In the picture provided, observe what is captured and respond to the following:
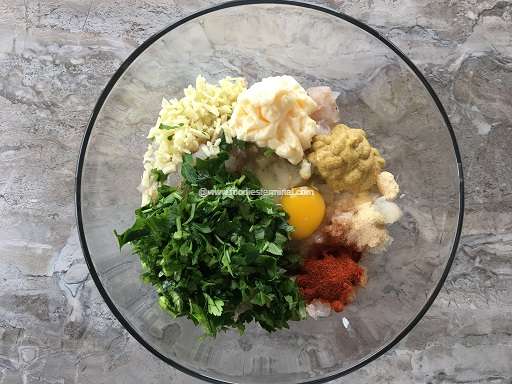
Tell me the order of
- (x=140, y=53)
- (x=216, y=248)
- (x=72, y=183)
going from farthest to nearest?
(x=72, y=183) < (x=140, y=53) < (x=216, y=248)

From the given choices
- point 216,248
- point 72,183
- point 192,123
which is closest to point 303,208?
point 216,248

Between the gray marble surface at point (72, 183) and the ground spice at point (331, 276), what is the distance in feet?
1.71

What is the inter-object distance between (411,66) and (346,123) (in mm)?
283

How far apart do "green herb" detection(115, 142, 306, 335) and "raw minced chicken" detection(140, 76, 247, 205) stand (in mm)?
45

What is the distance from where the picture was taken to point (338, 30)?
196 cm

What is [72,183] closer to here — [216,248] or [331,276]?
[216,248]

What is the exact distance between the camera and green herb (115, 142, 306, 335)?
1758 mm

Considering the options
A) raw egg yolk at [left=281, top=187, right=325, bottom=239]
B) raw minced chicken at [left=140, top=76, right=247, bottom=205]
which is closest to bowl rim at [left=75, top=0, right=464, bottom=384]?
raw minced chicken at [left=140, top=76, right=247, bottom=205]

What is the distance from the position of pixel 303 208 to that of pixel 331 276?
23 cm

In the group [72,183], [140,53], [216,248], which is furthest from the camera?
[72,183]

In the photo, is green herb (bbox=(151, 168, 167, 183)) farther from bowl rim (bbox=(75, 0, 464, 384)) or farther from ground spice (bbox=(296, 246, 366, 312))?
ground spice (bbox=(296, 246, 366, 312))

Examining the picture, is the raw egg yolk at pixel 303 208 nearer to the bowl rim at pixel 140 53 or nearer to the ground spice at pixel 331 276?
the ground spice at pixel 331 276

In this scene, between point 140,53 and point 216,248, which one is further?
point 140,53

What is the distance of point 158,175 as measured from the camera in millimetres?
1856
